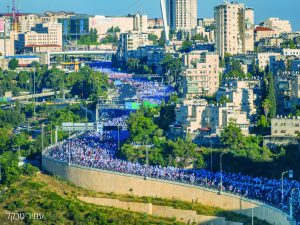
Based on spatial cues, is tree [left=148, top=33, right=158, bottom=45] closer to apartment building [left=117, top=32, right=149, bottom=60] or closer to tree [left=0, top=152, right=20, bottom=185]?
apartment building [left=117, top=32, right=149, bottom=60]

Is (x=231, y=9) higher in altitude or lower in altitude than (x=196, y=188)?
higher

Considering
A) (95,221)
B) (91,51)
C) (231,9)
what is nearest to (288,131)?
(95,221)

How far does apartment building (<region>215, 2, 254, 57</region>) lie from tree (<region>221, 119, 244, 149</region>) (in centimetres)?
2323

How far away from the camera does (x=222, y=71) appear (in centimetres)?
5381

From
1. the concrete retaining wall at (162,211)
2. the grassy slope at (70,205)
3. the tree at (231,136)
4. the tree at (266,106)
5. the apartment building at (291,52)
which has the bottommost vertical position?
the concrete retaining wall at (162,211)

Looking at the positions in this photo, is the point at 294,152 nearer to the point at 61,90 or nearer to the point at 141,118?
the point at 141,118

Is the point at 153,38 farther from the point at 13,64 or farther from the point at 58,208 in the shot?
the point at 58,208

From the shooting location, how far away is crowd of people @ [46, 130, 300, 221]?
30.1m

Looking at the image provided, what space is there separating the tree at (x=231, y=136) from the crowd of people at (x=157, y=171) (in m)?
2.18

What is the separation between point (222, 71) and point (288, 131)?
698 inches

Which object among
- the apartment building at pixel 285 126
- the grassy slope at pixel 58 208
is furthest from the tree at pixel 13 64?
the grassy slope at pixel 58 208

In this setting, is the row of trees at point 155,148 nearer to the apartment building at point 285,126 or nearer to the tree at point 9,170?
the apartment building at point 285,126

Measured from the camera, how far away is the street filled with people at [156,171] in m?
29.9

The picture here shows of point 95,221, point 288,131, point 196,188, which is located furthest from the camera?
point 288,131
